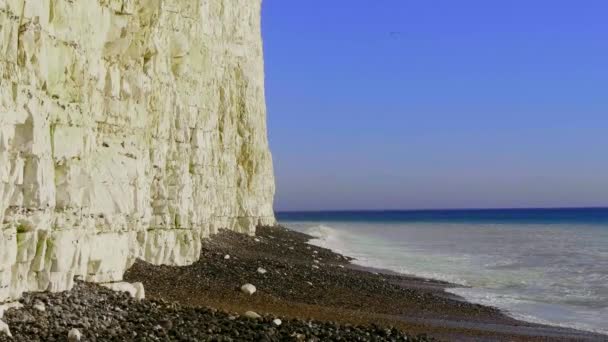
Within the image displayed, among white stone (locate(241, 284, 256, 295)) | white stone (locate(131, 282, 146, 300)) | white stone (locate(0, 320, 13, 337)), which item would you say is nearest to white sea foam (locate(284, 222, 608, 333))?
white stone (locate(241, 284, 256, 295))

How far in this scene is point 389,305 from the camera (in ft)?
61.4

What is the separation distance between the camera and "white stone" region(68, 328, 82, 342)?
377 inches

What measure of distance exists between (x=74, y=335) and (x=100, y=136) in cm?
537

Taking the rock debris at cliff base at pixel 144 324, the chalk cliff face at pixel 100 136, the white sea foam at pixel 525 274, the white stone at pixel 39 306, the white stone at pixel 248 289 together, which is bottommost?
the white sea foam at pixel 525 274

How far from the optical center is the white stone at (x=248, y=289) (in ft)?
56.9

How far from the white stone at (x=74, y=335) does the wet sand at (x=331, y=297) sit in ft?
15.1

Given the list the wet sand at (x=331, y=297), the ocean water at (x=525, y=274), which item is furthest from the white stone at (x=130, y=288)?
the ocean water at (x=525, y=274)

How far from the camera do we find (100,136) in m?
14.2

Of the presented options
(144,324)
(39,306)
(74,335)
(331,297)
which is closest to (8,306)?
(39,306)

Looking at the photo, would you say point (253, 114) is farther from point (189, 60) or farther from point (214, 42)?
point (189, 60)

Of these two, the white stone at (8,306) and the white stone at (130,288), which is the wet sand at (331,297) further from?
the white stone at (8,306)

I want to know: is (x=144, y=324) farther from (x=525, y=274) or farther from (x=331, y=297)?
(x=525, y=274)

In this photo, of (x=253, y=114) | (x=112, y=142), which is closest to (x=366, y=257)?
(x=253, y=114)

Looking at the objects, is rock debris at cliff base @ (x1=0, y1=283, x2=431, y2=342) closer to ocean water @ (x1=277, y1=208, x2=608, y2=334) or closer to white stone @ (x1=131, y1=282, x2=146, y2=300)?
white stone @ (x1=131, y1=282, x2=146, y2=300)
